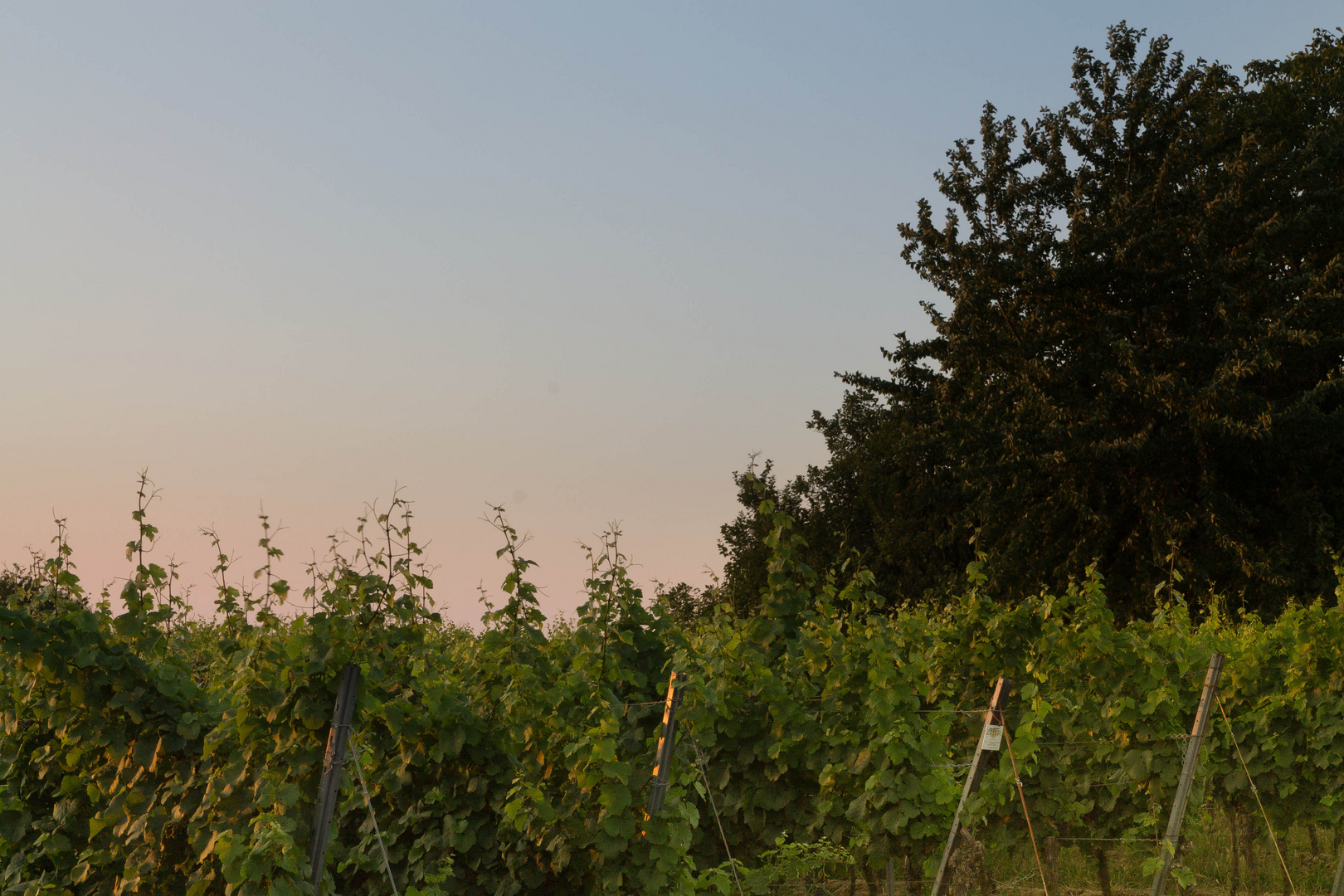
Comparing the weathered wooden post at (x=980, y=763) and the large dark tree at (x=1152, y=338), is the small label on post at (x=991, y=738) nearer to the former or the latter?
the weathered wooden post at (x=980, y=763)

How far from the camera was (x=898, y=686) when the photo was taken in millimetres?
5852

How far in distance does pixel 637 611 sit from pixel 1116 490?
1805 centimetres

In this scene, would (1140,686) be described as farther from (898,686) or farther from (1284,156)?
(1284,156)

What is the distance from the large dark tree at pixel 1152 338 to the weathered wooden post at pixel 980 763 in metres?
14.4

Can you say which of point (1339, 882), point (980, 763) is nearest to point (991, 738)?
point (980, 763)

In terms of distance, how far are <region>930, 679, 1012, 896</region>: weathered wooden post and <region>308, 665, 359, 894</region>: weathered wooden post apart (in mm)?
2888

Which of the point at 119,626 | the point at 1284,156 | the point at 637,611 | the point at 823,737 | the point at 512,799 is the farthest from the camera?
the point at 1284,156

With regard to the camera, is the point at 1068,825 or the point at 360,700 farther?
the point at 1068,825

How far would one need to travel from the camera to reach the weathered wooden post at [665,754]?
15.8 feet

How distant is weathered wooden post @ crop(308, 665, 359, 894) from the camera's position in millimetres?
4168

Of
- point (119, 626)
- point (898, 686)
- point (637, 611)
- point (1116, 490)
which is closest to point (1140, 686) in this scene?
point (898, 686)

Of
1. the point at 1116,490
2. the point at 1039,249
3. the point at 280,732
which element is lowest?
the point at 280,732

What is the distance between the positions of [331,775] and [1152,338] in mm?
19704

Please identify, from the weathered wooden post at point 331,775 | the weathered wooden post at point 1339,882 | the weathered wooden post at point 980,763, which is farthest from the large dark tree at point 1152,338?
the weathered wooden post at point 331,775
